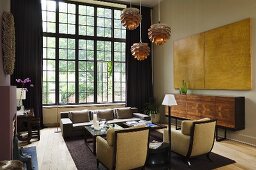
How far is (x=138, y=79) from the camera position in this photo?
824cm

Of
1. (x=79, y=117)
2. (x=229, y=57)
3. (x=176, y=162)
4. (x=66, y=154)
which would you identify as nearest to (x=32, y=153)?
(x=66, y=154)

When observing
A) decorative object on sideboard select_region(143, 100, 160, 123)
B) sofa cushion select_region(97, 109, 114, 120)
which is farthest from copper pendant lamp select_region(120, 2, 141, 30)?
decorative object on sideboard select_region(143, 100, 160, 123)

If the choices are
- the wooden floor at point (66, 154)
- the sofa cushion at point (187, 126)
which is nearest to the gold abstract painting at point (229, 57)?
the wooden floor at point (66, 154)

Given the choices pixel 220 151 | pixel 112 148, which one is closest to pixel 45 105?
pixel 112 148

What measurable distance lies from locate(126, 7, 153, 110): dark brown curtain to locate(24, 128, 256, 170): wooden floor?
11.4 ft

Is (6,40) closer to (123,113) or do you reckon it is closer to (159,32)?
(159,32)

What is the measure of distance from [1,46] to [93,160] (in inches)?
99.6

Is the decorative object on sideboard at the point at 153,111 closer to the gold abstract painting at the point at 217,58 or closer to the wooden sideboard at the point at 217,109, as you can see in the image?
the gold abstract painting at the point at 217,58

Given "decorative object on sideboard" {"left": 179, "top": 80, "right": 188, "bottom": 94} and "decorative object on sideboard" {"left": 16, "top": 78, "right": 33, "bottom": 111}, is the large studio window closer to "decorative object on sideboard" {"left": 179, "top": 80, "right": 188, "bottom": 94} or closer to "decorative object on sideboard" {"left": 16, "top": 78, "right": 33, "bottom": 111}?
"decorative object on sideboard" {"left": 16, "top": 78, "right": 33, "bottom": 111}

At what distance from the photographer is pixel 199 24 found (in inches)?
244

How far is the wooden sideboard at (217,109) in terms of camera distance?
4781 millimetres

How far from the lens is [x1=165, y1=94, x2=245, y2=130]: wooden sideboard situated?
4781mm

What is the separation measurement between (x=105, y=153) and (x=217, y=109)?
3242 mm

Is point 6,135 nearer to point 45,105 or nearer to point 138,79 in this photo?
point 45,105
